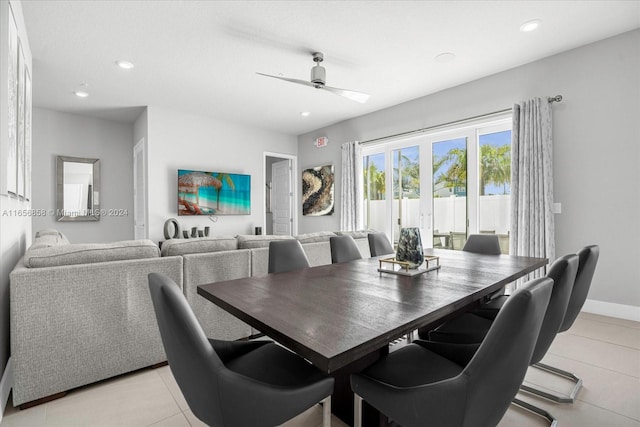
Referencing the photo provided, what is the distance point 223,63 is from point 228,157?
247 cm

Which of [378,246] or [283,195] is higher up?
[283,195]

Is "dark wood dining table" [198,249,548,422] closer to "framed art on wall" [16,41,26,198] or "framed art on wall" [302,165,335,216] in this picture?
"framed art on wall" [16,41,26,198]

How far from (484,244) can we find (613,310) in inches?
61.0

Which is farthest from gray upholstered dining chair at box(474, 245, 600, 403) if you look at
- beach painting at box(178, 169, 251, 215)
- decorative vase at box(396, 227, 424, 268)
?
beach painting at box(178, 169, 251, 215)

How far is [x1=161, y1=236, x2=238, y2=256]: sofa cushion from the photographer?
2305 mm

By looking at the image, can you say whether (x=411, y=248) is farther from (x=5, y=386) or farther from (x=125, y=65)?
(x=125, y=65)

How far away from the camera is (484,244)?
2.83 m

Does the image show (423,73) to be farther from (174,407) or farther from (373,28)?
(174,407)

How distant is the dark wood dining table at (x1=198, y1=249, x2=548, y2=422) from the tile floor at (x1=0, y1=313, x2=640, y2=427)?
2.35ft

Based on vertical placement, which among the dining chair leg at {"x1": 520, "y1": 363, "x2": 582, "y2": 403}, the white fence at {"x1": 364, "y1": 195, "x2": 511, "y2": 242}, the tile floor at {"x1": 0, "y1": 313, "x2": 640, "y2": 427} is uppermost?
the white fence at {"x1": 364, "y1": 195, "x2": 511, "y2": 242}

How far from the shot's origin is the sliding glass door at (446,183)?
3992 millimetres

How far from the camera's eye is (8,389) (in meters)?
1.82

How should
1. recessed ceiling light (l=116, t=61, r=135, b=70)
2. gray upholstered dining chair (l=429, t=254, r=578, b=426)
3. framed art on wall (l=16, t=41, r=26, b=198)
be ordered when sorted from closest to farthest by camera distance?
1. gray upholstered dining chair (l=429, t=254, r=578, b=426)
2. framed art on wall (l=16, t=41, r=26, b=198)
3. recessed ceiling light (l=116, t=61, r=135, b=70)

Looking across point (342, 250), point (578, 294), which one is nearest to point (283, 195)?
point (342, 250)
